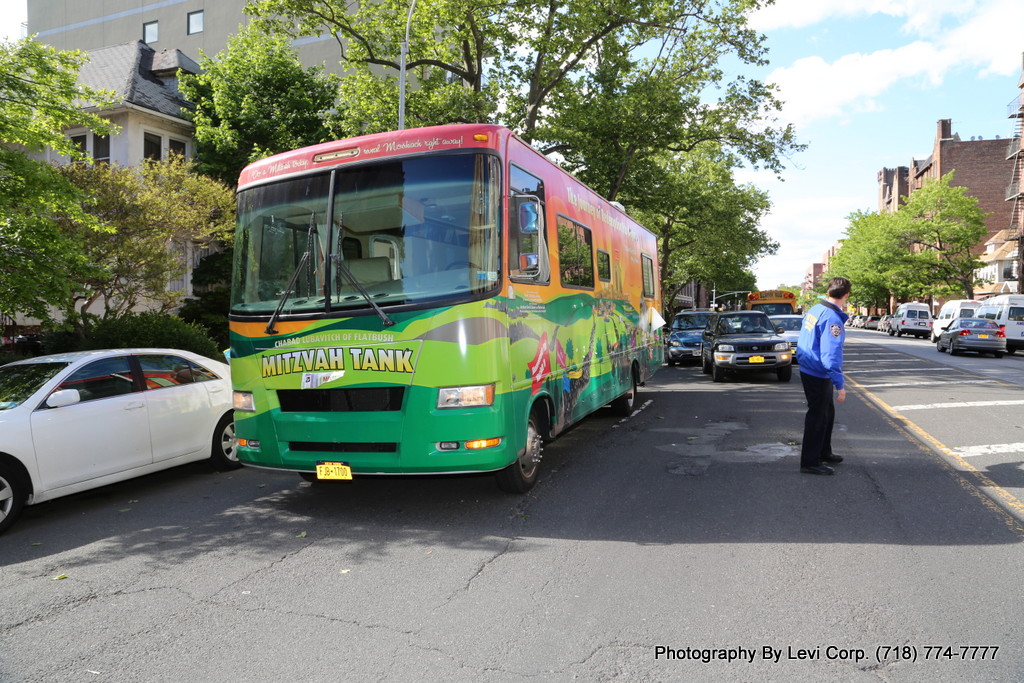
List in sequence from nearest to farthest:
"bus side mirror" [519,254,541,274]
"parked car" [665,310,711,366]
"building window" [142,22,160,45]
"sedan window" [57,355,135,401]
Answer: "bus side mirror" [519,254,541,274], "sedan window" [57,355,135,401], "parked car" [665,310,711,366], "building window" [142,22,160,45]

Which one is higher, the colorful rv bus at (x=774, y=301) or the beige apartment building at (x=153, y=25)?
the beige apartment building at (x=153, y=25)

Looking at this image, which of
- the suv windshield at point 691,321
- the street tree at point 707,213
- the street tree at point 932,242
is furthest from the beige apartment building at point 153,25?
the street tree at point 932,242

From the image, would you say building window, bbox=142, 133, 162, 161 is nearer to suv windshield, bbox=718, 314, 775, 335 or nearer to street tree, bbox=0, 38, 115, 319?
A: street tree, bbox=0, 38, 115, 319

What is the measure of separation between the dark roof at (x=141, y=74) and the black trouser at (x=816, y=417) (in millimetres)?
23229

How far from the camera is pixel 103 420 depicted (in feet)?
21.7

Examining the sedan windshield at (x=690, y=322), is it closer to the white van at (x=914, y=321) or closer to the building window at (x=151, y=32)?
the white van at (x=914, y=321)

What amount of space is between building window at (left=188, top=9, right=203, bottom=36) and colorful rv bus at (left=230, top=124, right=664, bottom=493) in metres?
→ 37.3

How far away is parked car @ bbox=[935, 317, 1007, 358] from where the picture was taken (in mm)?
25531

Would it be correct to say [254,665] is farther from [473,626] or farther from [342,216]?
[342,216]

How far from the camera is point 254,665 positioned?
349cm

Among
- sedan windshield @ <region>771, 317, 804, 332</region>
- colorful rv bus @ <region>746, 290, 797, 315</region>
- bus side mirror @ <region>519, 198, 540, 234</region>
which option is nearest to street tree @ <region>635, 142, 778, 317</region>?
colorful rv bus @ <region>746, 290, 797, 315</region>

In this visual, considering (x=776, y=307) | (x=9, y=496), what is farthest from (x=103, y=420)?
(x=776, y=307)

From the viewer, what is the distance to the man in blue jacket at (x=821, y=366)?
7020mm

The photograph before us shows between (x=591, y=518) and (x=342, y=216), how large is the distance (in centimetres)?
329
